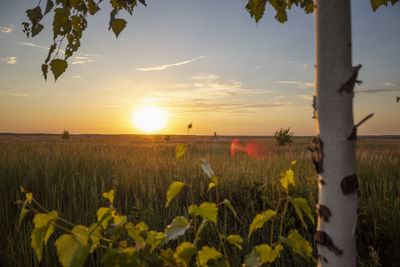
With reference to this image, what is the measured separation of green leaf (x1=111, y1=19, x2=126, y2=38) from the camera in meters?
1.21

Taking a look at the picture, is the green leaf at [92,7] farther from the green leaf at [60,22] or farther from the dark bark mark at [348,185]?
the dark bark mark at [348,185]

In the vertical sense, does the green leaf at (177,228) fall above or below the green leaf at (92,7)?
below

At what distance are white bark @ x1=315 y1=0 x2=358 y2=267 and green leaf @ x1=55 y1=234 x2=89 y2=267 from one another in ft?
2.93

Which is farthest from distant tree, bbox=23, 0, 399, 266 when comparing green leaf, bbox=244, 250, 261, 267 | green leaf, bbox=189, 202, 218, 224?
green leaf, bbox=189, 202, 218, 224

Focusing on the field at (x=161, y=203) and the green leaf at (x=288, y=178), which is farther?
the field at (x=161, y=203)

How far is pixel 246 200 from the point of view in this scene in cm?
380

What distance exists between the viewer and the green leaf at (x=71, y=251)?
70cm

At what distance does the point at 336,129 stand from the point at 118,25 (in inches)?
42.8

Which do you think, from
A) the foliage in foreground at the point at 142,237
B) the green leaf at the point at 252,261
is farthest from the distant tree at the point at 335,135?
the green leaf at the point at 252,261

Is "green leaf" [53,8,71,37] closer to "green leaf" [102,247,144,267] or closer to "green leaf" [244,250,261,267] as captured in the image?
"green leaf" [102,247,144,267]

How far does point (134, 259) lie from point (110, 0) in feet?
4.81

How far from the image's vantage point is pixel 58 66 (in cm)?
115

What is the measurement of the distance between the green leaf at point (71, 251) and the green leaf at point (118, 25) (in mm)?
923

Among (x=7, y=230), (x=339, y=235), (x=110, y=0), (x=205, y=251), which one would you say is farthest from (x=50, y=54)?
(x=7, y=230)
